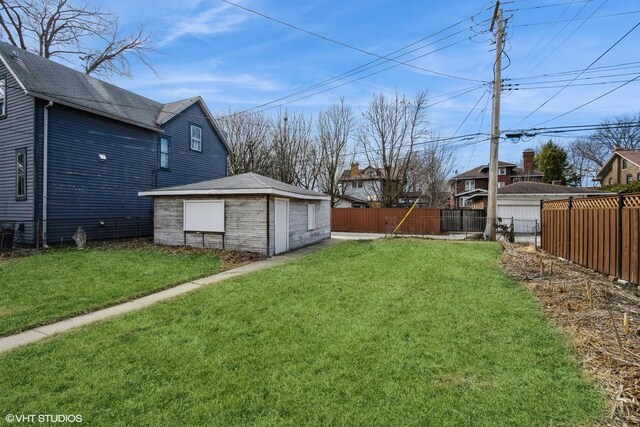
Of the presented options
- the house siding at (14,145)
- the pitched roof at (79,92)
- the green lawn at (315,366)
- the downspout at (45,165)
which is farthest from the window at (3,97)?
the green lawn at (315,366)

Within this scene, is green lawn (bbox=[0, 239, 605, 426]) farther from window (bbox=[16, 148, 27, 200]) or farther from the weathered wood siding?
window (bbox=[16, 148, 27, 200])

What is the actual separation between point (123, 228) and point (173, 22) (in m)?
9.25

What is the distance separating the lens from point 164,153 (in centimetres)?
1834

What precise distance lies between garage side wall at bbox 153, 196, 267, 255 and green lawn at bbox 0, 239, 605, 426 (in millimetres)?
6001

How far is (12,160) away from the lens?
43.8 feet

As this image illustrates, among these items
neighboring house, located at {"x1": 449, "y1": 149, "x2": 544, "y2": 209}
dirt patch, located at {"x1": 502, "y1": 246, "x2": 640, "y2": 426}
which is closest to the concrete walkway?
dirt patch, located at {"x1": 502, "y1": 246, "x2": 640, "y2": 426}

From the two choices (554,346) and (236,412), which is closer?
(236,412)

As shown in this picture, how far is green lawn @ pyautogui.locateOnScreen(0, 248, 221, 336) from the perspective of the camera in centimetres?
572

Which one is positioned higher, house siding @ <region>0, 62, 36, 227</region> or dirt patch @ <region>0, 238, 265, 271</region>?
house siding @ <region>0, 62, 36, 227</region>

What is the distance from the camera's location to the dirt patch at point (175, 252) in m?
10.8

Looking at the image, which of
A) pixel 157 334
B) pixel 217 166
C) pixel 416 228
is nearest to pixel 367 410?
pixel 157 334

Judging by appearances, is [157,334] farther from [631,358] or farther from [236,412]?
[631,358]

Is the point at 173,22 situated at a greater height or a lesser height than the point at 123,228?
greater

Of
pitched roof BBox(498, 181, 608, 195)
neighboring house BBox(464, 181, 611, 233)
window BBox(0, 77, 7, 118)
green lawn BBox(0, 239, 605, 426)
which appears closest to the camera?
green lawn BBox(0, 239, 605, 426)
